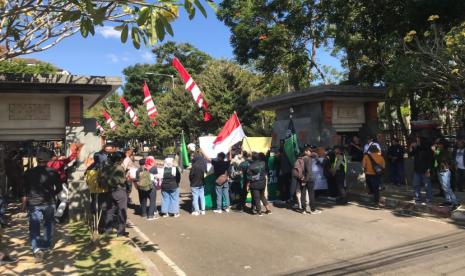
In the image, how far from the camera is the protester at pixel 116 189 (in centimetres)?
851

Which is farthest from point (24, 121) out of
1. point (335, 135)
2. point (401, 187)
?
point (401, 187)

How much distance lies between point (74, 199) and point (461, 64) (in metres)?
10.2

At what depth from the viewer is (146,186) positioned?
10562mm

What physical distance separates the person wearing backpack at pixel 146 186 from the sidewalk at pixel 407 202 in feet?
19.3

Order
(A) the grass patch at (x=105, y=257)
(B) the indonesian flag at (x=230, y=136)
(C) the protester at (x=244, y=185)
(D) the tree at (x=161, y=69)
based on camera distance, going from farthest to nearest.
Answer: (D) the tree at (x=161, y=69) < (B) the indonesian flag at (x=230, y=136) < (C) the protester at (x=244, y=185) < (A) the grass patch at (x=105, y=257)

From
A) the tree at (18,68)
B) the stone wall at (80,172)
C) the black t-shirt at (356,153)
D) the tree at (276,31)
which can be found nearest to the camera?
the stone wall at (80,172)

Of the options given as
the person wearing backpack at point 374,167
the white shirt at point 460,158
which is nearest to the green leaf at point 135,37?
the person wearing backpack at point 374,167

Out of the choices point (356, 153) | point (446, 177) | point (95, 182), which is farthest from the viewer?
point (356, 153)

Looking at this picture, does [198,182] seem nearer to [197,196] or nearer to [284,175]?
[197,196]

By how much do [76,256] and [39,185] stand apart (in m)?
1.38

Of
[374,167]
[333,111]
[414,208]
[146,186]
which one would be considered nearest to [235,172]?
[146,186]

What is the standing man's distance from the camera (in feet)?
23.7

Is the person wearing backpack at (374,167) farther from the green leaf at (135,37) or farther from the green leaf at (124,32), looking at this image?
the green leaf at (124,32)

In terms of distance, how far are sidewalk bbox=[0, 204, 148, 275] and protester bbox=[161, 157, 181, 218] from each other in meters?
2.29
